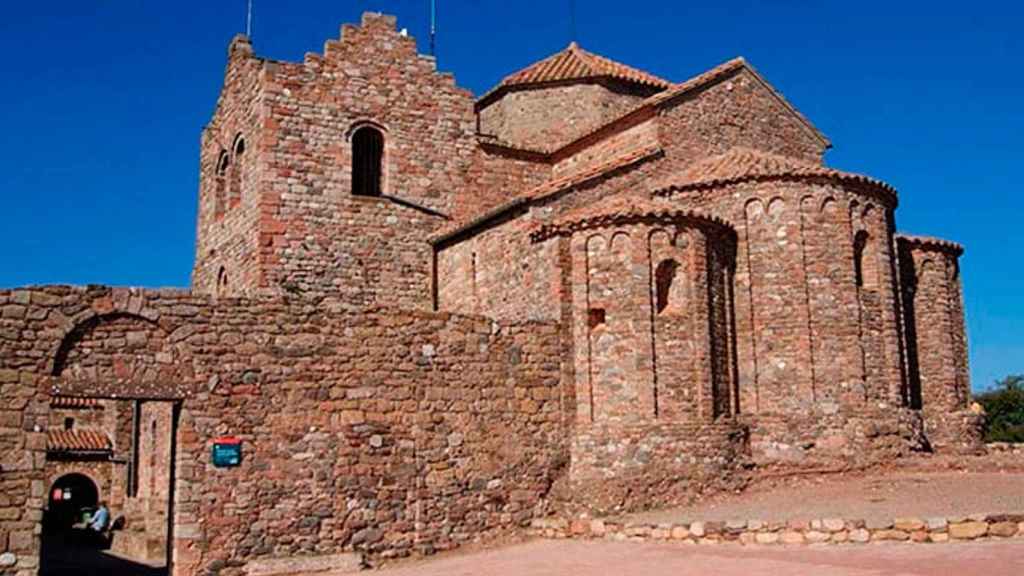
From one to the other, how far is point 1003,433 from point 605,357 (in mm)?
37028

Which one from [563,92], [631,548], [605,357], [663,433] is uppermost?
[563,92]

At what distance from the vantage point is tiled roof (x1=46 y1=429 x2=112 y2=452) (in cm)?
2939

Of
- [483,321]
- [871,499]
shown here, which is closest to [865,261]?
[871,499]

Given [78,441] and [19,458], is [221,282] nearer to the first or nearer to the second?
[19,458]

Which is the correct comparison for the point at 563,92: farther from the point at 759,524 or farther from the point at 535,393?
the point at 759,524

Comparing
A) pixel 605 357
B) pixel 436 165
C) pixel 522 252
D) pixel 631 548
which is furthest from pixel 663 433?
pixel 436 165

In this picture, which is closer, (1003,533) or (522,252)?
(1003,533)

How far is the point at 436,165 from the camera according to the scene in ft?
74.3

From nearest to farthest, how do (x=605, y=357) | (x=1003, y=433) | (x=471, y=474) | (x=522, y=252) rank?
(x=471, y=474)
(x=605, y=357)
(x=522, y=252)
(x=1003, y=433)

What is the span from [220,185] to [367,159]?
3879 mm

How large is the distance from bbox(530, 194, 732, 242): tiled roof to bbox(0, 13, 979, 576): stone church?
5cm

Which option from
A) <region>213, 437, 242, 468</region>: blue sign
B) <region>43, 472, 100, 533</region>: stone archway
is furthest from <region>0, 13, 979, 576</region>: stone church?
<region>43, 472, 100, 533</region>: stone archway

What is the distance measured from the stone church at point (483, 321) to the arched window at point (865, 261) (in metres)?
0.04

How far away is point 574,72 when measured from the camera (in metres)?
25.2
